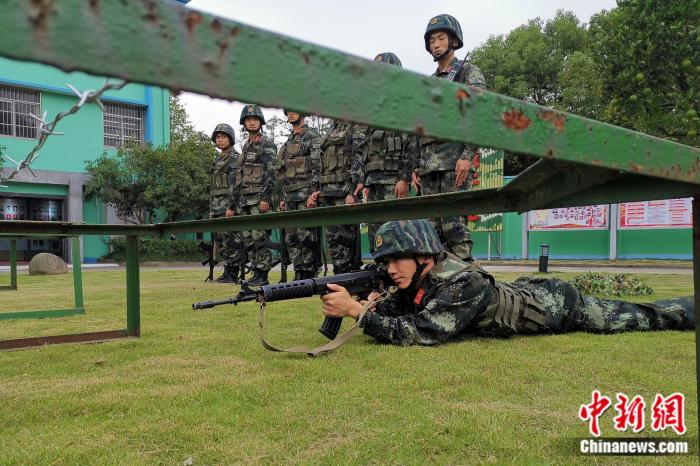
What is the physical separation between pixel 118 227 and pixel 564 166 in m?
2.37

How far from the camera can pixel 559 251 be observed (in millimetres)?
14836

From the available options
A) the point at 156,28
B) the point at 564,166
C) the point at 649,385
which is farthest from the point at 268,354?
the point at 156,28

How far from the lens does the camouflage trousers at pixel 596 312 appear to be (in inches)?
126

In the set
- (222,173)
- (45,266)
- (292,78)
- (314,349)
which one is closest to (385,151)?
(314,349)

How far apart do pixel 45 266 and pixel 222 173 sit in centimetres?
532

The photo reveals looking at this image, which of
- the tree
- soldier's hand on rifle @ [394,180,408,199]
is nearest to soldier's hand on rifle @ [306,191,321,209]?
soldier's hand on rifle @ [394,180,408,199]

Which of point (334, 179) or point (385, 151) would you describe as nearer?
point (385, 151)

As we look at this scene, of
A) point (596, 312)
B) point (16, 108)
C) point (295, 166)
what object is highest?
point (16, 108)

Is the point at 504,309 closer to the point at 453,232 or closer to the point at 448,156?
the point at 453,232

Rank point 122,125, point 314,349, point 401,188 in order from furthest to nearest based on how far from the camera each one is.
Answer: point 122,125, point 401,188, point 314,349

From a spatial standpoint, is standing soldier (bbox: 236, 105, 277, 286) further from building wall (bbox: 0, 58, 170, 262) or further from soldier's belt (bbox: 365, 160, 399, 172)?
building wall (bbox: 0, 58, 170, 262)

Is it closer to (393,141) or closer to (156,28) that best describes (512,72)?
(393,141)

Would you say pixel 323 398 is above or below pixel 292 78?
below

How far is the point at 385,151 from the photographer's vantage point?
4.97 metres
